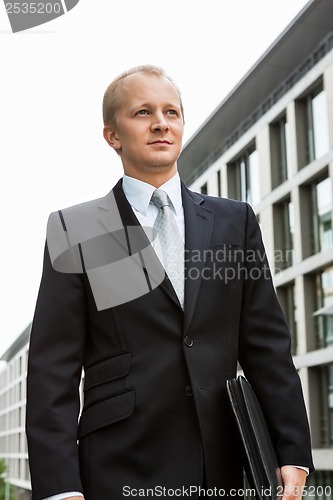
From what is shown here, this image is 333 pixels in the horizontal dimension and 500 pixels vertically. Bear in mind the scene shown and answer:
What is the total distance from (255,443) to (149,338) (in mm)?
433

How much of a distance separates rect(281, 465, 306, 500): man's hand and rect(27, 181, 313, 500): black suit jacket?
34 millimetres

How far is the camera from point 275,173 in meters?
32.0

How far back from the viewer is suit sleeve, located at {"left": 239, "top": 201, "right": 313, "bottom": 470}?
2494mm

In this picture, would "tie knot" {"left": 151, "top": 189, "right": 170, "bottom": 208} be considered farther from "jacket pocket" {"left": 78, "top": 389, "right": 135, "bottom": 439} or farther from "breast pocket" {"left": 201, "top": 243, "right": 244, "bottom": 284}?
"jacket pocket" {"left": 78, "top": 389, "right": 135, "bottom": 439}

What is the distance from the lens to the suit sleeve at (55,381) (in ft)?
7.89

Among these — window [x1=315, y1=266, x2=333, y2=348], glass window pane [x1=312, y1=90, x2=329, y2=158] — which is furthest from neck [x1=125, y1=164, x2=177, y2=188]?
glass window pane [x1=312, y1=90, x2=329, y2=158]

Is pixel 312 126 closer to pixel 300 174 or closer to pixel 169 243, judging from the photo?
pixel 300 174

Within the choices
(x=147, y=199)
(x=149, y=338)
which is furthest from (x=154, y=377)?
(x=147, y=199)

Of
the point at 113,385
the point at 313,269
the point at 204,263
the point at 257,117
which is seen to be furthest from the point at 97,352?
the point at 257,117

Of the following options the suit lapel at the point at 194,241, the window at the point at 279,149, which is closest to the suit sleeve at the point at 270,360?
the suit lapel at the point at 194,241

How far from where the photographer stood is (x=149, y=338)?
2498 millimetres

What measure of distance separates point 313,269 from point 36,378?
26.3 metres

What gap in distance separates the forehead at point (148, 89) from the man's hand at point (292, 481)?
117 centimetres
